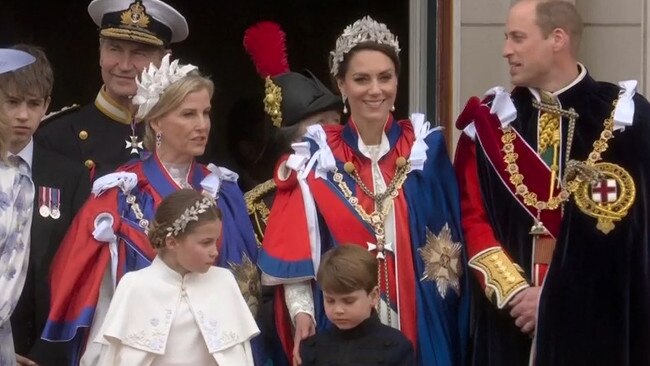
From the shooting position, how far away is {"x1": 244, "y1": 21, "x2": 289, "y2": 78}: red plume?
20.7ft

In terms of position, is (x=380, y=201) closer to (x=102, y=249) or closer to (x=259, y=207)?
(x=259, y=207)

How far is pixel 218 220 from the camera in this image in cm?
510

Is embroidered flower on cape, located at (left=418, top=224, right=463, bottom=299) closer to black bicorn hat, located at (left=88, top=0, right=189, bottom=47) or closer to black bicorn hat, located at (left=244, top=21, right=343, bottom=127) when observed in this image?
black bicorn hat, located at (left=244, top=21, right=343, bottom=127)

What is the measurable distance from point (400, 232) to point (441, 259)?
0.53 feet

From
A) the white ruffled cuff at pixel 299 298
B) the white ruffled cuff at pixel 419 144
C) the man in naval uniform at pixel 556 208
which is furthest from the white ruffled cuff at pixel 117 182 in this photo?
the man in naval uniform at pixel 556 208

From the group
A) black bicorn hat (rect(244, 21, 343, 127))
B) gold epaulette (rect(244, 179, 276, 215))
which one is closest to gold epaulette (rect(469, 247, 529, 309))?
gold epaulette (rect(244, 179, 276, 215))

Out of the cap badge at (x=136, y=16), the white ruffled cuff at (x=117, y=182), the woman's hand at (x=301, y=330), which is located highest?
the cap badge at (x=136, y=16)

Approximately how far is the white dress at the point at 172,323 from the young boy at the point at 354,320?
25cm

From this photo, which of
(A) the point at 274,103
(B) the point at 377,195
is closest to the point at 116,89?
(A) the point at 274,103

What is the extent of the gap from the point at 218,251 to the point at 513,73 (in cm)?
114

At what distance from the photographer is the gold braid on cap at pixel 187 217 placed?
5.02 m

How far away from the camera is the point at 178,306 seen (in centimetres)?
506

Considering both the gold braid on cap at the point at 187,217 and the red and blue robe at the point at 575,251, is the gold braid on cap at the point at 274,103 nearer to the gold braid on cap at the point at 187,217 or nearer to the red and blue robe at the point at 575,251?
the red and blue robe at the point at 575,251

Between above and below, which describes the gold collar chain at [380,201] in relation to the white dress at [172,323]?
above
